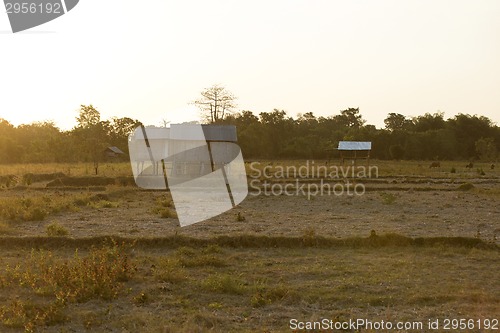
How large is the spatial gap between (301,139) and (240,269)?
5596 centimetres

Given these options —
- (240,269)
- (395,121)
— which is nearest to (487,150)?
(395,121)

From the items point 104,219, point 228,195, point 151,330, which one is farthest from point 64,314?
point 228,195

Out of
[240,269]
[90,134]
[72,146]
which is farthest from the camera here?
[72,146]

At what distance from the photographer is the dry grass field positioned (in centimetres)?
739

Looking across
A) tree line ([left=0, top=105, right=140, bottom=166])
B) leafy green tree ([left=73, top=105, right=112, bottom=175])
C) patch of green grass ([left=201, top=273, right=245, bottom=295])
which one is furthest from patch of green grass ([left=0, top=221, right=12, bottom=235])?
tree line ([left=0, top=105, right=140, bottom=166])

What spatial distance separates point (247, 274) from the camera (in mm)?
9641

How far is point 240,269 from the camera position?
10.1 meters

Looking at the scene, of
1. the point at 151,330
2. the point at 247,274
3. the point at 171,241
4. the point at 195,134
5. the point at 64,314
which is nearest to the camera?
the point at 151,330

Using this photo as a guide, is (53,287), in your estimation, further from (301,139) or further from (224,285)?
(301,139)

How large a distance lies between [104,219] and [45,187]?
13.1m

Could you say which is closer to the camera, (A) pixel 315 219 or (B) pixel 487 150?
(A) pixel 315 219

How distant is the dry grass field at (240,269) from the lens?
7.39m

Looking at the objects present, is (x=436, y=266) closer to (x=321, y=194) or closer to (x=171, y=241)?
(x=171, y=241)

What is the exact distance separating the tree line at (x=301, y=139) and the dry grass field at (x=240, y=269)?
35553mm
